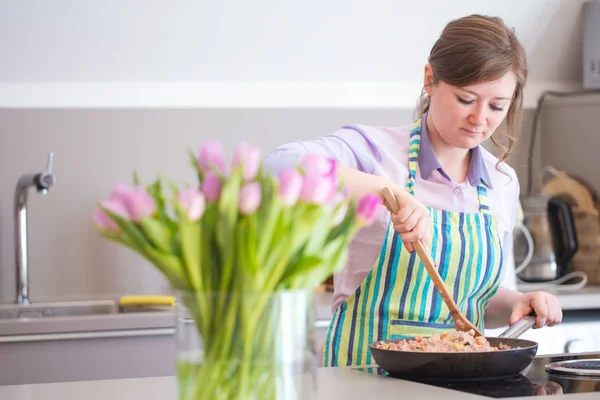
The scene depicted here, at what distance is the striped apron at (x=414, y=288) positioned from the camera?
1.61 m

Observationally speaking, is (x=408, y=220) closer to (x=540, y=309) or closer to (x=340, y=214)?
(x=540, y=309)

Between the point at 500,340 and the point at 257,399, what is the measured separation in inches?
26.9

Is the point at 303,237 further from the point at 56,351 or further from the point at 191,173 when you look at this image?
the point at 191,173

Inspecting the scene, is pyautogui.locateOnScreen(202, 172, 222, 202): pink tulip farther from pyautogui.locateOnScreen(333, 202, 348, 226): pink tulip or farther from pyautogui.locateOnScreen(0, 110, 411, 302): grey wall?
pyautogui.locateOnScreen(0, 110, 411, 302): grey wall

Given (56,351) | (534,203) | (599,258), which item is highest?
(534,203)

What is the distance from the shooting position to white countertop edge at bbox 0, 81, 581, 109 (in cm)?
262

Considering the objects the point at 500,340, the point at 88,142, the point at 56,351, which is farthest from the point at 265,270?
the point at 88,142

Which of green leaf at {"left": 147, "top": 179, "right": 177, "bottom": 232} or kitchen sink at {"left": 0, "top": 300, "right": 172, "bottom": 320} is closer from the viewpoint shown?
green leaf at {"left": 147, "top": 179, "right": 177, "bottom": 232}

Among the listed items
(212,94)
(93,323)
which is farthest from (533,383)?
(212,94)

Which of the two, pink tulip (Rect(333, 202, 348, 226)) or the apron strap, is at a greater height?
the apron strap

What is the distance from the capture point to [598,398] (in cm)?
111

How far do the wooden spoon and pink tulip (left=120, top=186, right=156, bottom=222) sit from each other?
60cm

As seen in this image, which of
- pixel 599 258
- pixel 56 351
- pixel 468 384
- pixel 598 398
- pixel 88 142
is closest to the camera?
pixel 598 398

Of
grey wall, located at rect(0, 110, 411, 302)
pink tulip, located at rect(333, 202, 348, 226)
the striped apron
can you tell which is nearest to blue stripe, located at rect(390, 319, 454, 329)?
the striped apron
